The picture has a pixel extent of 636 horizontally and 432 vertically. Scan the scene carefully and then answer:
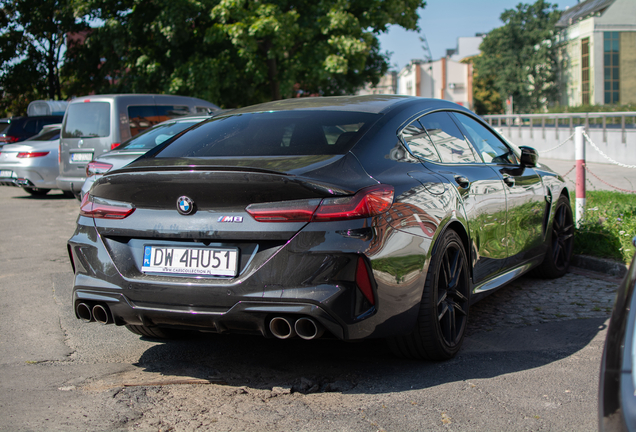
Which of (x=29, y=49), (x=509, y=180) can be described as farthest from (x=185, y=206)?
(x=29, y=49)

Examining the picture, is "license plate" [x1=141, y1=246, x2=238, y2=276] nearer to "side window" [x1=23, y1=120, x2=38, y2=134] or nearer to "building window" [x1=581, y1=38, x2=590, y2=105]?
"side window" [x1=23, y1=120, x2=38, y2=134]

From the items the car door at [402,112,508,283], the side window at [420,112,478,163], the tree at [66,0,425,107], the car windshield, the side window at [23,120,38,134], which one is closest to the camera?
the car door at [402,112,508,283]

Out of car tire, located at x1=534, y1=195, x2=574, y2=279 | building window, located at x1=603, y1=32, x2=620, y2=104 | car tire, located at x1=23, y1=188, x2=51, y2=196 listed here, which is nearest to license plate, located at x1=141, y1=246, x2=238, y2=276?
car tire, located at x1=534, y1=195, x2=574, y2=279

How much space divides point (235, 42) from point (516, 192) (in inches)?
750

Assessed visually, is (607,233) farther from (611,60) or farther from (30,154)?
(611,60)

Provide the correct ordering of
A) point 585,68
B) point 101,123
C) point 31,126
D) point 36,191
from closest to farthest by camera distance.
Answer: point 101,123 < point 36,191 < point 31,126 < point 585,68

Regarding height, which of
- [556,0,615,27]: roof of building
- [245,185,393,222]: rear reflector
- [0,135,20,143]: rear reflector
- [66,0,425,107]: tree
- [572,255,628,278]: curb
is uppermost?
[556,0,615,27]: roof of building

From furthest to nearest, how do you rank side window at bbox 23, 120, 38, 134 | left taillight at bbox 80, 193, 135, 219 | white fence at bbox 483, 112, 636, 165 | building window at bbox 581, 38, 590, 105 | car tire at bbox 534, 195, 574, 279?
1. building window at bbox 581, 38, 590, 105
2. white fence at bbox 483, 112, 636, 165
3. side window at bbox 23, 120, 38, 134
4. car tire at bbox 534, 195, 574, 279
5. left taillight at bbox 80, 193, 135, 219

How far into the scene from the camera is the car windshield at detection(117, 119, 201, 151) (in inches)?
322

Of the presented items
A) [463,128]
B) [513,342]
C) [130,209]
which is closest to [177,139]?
[130,209]

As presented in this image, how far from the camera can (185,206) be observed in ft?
10.3

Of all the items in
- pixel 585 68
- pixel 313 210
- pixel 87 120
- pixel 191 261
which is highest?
pixel 585 68

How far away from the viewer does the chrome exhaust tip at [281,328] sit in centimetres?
302

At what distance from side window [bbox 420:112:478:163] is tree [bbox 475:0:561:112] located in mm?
82406
